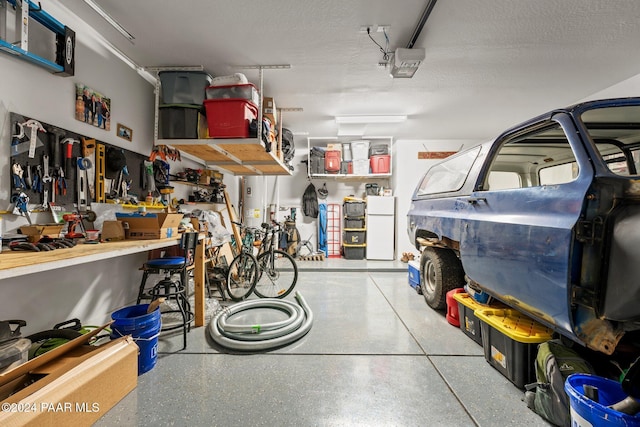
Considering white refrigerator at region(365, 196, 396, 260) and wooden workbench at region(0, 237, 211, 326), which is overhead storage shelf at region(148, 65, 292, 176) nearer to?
wooden workbench at region(0, 237, 211, 326)

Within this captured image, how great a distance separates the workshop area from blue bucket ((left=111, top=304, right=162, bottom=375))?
2 cm

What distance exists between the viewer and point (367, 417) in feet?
4.35

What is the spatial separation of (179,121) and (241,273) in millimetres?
2033

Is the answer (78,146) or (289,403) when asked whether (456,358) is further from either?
(78,146)

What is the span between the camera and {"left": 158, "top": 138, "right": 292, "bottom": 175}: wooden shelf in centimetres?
282

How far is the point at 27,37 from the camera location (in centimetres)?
171

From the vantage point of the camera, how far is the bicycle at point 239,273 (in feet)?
10.1

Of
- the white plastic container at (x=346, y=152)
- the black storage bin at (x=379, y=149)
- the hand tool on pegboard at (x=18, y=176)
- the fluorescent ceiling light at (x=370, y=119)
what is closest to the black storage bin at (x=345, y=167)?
the white plastic container at (x=346, y=152)

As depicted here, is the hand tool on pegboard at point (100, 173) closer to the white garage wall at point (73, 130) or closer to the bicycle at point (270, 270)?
the white garage wall at point (73, 130)

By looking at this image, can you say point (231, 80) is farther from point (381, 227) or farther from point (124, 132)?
point (381, 227)

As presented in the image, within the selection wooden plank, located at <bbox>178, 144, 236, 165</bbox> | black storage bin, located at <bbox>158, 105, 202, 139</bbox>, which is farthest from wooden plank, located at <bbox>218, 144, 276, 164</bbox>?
black storage bin, located at <bbox>158, 105, 202, 139</bbox>

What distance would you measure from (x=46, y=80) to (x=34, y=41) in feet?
0.84

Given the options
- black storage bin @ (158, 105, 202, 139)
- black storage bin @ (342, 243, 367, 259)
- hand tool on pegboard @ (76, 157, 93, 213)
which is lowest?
black storage bin @ (342, 243, 367, 259)

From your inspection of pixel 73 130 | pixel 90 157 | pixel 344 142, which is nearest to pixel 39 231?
pixel 90 157
